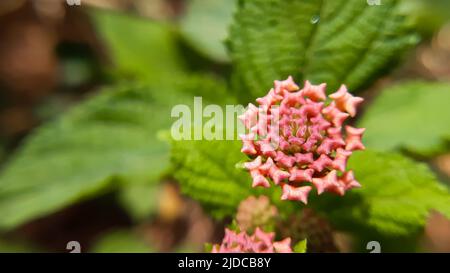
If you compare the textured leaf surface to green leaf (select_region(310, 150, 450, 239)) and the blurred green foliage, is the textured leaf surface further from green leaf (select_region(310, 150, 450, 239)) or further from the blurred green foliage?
green leaf (select_region(310, 150, 450, 239))

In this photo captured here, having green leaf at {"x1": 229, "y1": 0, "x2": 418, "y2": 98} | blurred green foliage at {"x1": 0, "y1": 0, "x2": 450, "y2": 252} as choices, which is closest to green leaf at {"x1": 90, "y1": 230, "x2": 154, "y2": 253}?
blurred green foliage at {"x1": 0, "y1": 0, "x2": 450, "y2": 252}

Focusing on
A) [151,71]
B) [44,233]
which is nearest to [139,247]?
[44,233]

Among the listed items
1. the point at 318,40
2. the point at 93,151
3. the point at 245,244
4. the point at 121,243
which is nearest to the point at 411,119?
the point at 318,40

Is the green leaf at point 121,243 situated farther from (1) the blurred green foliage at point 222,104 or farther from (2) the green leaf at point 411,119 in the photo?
(2) the green leaf at point 411,119

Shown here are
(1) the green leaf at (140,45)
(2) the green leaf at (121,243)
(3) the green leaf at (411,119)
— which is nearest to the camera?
(3) the green leaf at (411,119)

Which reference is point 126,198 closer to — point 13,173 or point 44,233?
point 44,233

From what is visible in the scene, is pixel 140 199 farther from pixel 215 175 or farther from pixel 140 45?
pixel 215 175

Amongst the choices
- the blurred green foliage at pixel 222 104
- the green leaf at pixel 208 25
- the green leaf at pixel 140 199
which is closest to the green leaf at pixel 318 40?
the blurred green foliage at pixel 222 104
